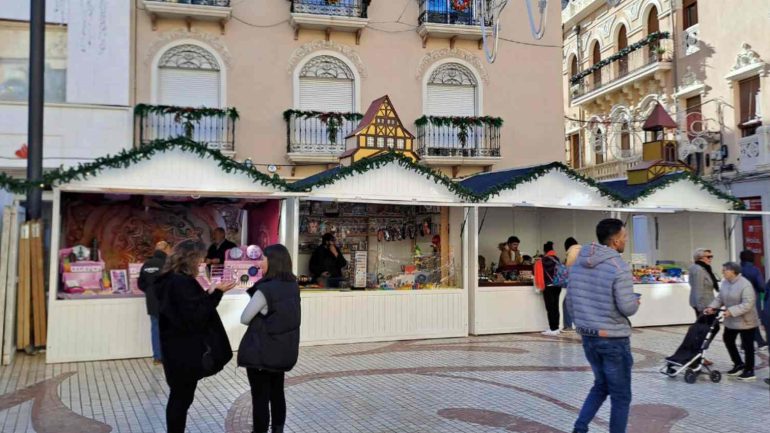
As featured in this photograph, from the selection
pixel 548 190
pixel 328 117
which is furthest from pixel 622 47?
pixel 548 190

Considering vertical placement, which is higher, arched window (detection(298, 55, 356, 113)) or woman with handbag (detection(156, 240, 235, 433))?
arched window (detection(298, 55, 356, 113))

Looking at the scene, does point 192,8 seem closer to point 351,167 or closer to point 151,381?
point 351,167

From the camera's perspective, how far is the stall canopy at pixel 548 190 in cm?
1145

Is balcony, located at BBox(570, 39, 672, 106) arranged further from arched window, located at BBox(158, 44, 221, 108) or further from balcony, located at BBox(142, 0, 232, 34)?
arched window, located at BBox(158, 44, 221, 108)

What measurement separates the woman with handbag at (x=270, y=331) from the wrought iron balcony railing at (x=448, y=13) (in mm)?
12613

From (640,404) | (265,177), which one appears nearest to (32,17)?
(265,177)

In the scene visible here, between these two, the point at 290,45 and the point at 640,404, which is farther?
the point at 290,45

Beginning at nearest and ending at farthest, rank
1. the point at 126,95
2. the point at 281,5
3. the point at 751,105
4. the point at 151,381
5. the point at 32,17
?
the point at 151,381 < the point at 32,17 < the point at 126,95 < the point at 281,5 < the point at 751,105

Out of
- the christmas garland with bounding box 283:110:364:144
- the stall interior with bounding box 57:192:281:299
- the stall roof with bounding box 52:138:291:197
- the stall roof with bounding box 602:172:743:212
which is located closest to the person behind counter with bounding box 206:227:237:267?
the stall interior with bounding box 57:192:281:299

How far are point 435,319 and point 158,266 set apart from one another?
16.0 feet

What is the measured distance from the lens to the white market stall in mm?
10391

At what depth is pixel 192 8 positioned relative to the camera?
47.2 feet

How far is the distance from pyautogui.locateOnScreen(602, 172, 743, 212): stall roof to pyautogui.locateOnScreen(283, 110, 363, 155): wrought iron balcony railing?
6.26 meters

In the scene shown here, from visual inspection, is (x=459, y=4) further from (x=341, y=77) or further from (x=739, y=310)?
(x=739, y=310)
